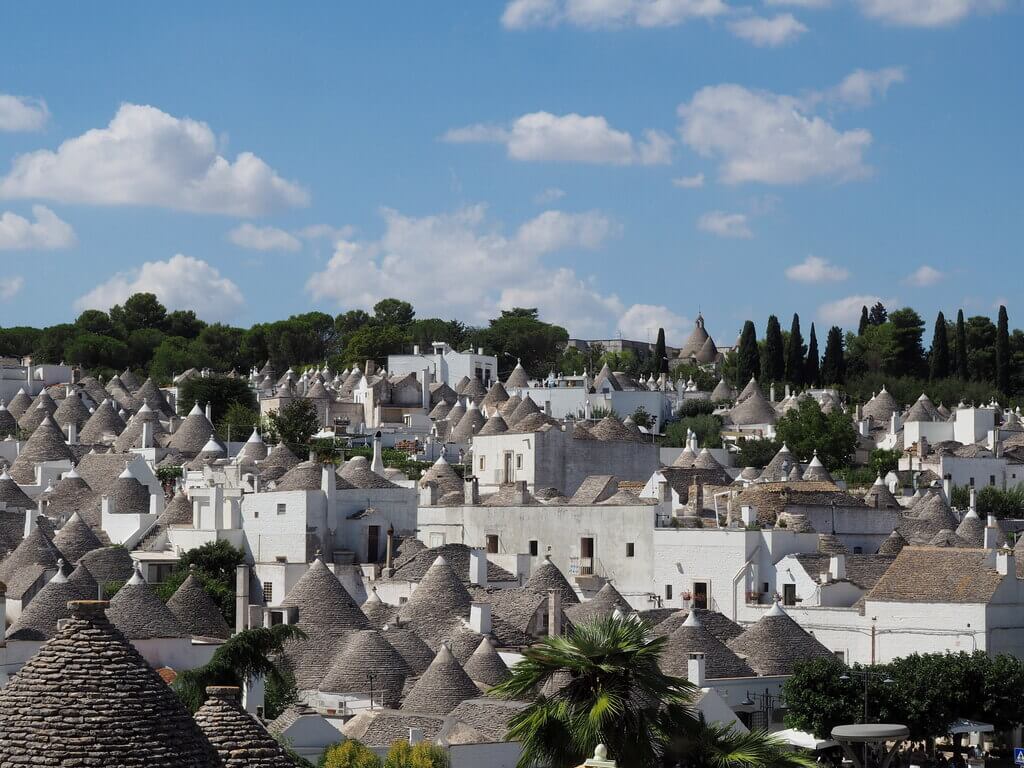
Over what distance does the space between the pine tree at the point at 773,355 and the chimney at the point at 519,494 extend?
44.6 meters

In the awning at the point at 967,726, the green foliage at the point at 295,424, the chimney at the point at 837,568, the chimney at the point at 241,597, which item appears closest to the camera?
the awning at the point at 967,726

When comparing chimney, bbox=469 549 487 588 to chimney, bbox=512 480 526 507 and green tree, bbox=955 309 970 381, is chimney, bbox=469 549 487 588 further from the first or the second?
green tree, bbox=955 309 970 381

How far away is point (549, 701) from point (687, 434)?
58.8 meters

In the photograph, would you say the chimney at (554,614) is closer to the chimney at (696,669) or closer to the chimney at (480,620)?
the chimney at (480,620)

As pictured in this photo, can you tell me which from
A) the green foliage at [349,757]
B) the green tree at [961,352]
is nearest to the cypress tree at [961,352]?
the green tree at [961,352]

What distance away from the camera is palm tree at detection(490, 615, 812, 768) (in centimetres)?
1850

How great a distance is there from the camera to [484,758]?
2753 cm

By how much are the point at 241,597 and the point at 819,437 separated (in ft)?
111

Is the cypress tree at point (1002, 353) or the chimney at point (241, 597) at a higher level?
the cypress tree at point (1002, 353)

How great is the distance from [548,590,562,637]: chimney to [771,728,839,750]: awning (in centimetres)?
606

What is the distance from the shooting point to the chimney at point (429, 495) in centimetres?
5459

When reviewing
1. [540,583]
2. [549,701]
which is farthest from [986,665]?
[549,701]

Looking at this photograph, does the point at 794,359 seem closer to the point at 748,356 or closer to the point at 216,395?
the point at 748,356

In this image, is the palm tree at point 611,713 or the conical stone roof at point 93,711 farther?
the palm tree at point 611,713
